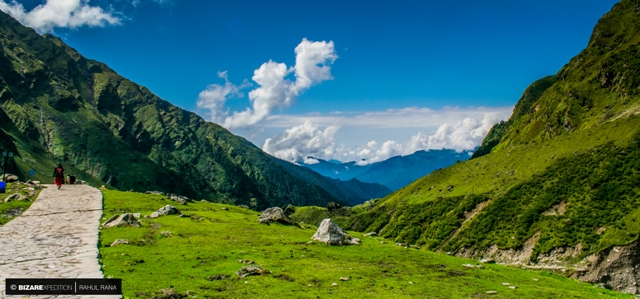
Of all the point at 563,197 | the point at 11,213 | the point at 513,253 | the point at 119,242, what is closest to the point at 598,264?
Result: the point at 513,253

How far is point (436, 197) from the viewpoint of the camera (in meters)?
142

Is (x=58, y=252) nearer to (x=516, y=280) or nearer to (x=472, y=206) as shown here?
(x=516, y=280)

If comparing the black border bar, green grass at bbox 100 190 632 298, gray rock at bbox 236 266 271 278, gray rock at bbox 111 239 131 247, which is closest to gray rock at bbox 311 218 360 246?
green grass at bbox 100 190 632 298

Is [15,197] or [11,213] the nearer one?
[11,213]

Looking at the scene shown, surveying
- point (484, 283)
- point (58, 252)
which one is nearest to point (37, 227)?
point (58, 252)

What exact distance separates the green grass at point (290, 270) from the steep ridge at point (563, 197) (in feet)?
170

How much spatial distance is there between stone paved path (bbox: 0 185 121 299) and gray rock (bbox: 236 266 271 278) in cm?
705

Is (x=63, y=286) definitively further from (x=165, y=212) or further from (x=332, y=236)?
(x=165, y=212)

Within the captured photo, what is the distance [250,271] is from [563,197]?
91.7 metres

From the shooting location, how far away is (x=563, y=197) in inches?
3430

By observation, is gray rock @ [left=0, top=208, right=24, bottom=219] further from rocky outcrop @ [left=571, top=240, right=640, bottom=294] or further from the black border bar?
rocky outcrop @ [left=571, top=240, right=640, bottom=294]

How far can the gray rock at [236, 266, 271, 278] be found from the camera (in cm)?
2058

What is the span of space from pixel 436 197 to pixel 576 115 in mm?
71383

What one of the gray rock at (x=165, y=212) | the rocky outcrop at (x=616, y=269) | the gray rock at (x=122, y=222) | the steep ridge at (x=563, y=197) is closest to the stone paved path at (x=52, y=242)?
the gray rock at (x=122, y=222)
